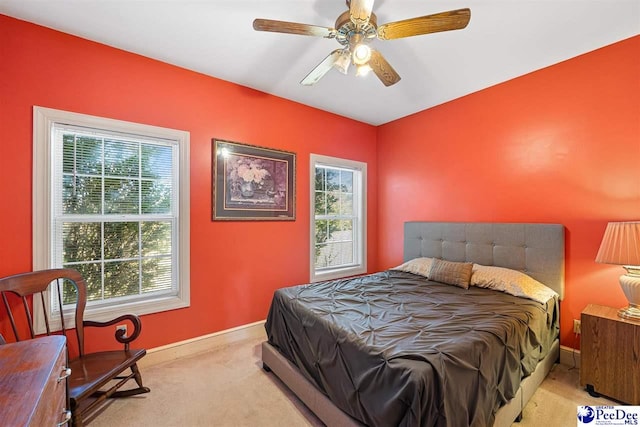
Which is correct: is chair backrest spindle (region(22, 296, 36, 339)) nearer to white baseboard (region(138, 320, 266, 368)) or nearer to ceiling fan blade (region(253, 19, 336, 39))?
white baseboard (region(138, 320, 266, 368))

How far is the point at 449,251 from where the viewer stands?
323 cm

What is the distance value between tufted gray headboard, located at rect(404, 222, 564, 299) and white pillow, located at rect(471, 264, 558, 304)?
14 centimetres

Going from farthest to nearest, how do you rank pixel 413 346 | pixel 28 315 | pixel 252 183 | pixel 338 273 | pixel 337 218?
pixel 337 218, pixel 338 273, pixel 252 183, pixel 28 315, pixel 413 346

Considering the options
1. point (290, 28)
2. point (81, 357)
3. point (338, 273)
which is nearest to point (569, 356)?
point (338, 273)

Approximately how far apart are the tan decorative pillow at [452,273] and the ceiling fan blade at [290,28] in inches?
91.9

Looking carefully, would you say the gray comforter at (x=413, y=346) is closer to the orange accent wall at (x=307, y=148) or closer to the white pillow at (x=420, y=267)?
the white pillow at (x=420, y=267)

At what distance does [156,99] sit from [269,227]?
5.44 feet

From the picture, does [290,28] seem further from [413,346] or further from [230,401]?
[230,401]

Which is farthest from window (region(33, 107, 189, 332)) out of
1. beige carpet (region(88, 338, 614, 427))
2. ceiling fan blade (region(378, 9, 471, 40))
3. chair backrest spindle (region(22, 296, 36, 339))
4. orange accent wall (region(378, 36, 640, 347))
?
orange accent wall (region(378, 36, 640, 347))

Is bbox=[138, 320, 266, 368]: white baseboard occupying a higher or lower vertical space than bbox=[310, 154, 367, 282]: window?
lower

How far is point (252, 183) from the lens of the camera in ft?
10.1

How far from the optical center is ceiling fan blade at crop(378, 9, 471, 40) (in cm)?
144

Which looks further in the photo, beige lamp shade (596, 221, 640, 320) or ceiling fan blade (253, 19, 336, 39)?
beige lamp shade (596, 221, 640, 320)

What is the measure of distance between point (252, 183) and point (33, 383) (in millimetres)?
2350
